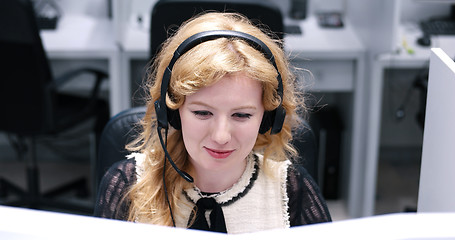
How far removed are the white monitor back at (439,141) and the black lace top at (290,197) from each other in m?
0.27

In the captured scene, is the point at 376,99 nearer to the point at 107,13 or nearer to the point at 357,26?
the point at 357,26

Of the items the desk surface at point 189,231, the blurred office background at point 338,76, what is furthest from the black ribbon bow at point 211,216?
Result: the blurred office background at point 338,76

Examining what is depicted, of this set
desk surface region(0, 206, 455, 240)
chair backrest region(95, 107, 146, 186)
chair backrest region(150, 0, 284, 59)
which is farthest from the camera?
chair backrest region(150, 0, 284, 59)

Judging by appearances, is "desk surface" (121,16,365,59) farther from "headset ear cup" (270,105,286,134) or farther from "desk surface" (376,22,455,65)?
"headset ear cup" (270,105,286,134)

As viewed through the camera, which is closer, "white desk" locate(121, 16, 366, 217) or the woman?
the woman

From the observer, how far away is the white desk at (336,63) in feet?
6.77

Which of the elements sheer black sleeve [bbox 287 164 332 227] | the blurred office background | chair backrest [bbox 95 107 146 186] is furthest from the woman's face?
the blurred office background

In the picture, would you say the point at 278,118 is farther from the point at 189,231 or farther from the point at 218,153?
the point at 189,231

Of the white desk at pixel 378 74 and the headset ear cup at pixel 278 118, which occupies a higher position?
the headset ear cup at pixel 278 118

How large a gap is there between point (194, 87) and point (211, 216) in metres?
0.24

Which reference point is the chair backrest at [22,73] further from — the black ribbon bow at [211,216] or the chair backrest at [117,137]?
the black ribbon bow at [211,216]

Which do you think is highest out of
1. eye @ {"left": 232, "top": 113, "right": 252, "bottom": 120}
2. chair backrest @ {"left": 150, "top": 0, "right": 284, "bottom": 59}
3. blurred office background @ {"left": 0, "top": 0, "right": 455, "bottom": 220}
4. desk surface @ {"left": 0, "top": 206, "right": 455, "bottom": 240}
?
chair backrest @ {"left": 150, "top": 0, "right": 284, "bottom": 59}

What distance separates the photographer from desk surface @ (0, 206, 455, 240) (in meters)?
0.37

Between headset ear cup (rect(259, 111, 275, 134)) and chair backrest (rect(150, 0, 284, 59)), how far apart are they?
69 centimetres
